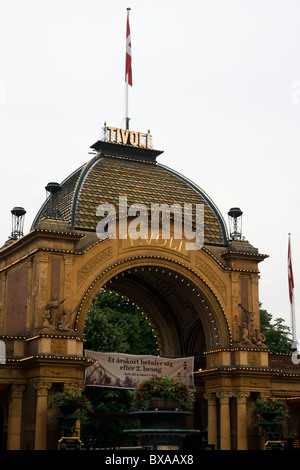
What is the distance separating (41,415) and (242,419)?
9044 mm

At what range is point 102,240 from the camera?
34.2 m

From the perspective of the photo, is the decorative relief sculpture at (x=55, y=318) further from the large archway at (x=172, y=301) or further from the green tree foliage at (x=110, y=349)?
the green tree foliage at (x=110, y=349)

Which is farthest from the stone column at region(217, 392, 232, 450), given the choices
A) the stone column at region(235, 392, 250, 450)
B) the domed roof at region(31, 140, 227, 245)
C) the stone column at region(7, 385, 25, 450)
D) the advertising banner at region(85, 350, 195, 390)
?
the stone column at region(7, 385, 25, 450)

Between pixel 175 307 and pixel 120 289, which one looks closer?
pixel 175 307

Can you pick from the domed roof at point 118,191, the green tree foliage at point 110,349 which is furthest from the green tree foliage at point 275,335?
the domed roof at point 118,191

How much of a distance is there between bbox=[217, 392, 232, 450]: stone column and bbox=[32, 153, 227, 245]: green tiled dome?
292 inches

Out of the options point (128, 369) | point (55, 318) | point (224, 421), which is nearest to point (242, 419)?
point (224, 421)

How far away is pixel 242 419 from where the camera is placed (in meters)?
34.2

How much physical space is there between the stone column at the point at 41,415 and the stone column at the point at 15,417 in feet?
4.30

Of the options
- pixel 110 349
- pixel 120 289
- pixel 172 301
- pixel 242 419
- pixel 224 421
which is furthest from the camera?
pixel 110 349

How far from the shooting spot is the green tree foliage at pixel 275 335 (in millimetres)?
56719

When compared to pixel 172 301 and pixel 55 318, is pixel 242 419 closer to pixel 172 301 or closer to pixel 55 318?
pixel 172 301
